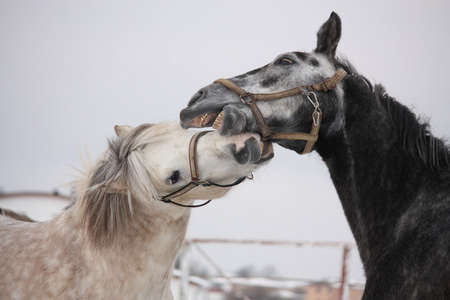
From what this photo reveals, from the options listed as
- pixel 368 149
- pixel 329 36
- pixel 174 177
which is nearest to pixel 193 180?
pixel 174 177

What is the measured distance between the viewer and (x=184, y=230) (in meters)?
3.33

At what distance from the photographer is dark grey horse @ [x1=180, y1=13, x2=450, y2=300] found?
8.52 ft

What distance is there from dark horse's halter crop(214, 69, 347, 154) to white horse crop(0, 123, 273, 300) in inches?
5.1

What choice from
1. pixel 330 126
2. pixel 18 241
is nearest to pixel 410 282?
pixel 330 126

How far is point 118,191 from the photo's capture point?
10.3 ft

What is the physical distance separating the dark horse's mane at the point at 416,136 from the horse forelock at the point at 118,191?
1585mm

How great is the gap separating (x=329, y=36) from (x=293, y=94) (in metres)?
0.57

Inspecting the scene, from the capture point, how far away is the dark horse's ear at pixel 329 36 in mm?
3186

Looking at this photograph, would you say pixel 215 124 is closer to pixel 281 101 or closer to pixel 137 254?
pixel 281 101

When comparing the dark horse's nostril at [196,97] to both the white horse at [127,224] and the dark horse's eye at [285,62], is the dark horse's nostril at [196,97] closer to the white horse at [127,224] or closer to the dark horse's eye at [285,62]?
the white horse at [127,224]

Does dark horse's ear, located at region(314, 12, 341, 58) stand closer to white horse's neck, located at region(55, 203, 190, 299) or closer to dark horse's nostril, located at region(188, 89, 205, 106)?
dark horse's nostril, located at region(188, 89, 205, 106)

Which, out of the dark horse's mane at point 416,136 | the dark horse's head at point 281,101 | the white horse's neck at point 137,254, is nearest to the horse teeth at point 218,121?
the dark horse's head at point 281,101

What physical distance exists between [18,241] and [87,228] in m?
0.60

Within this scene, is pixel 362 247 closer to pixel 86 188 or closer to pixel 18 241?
pixel 86 188
